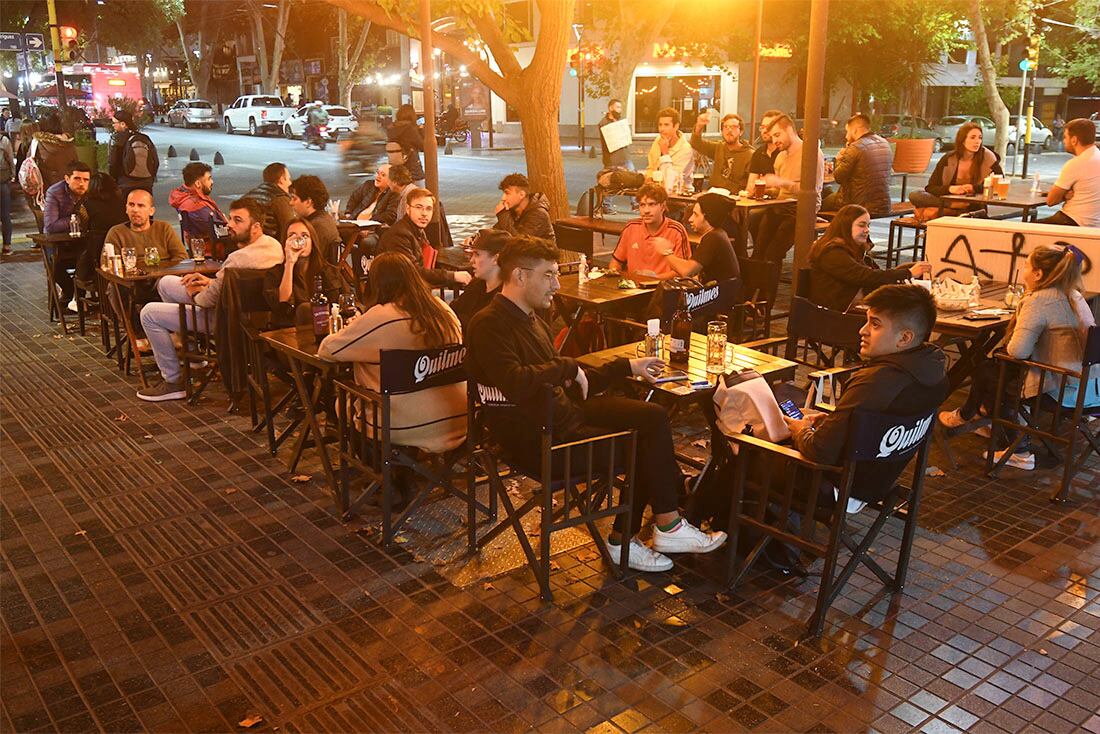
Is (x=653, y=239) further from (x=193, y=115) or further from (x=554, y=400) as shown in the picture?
(x=193, y=115)

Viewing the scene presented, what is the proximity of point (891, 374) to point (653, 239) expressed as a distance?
3890mm

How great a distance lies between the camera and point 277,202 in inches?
354

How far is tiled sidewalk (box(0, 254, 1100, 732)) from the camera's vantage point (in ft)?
12.8

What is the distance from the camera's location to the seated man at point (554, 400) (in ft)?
14.8

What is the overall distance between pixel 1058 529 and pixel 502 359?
3.32 meters

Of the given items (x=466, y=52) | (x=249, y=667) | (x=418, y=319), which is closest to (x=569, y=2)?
(x=466, y=52)

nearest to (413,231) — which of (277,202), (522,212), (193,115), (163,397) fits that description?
(522,212)

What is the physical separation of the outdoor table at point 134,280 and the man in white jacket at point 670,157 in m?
5.55

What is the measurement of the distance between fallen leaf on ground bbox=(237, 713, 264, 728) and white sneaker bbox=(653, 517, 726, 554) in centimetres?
205

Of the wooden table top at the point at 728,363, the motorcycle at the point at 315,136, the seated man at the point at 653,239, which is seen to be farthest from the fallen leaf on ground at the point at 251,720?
the motorcycle at the point at 315,136

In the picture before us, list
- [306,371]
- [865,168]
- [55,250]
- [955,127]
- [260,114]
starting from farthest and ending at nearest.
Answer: [260,114] < [955,127] < [865,168] < [55,250] < [306,371]

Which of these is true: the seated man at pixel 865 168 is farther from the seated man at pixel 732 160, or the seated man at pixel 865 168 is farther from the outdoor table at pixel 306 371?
the outdoor table at pixel 306 371

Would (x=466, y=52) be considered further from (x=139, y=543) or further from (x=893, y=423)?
(x=893, y=423)

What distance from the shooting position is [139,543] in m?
5.42
